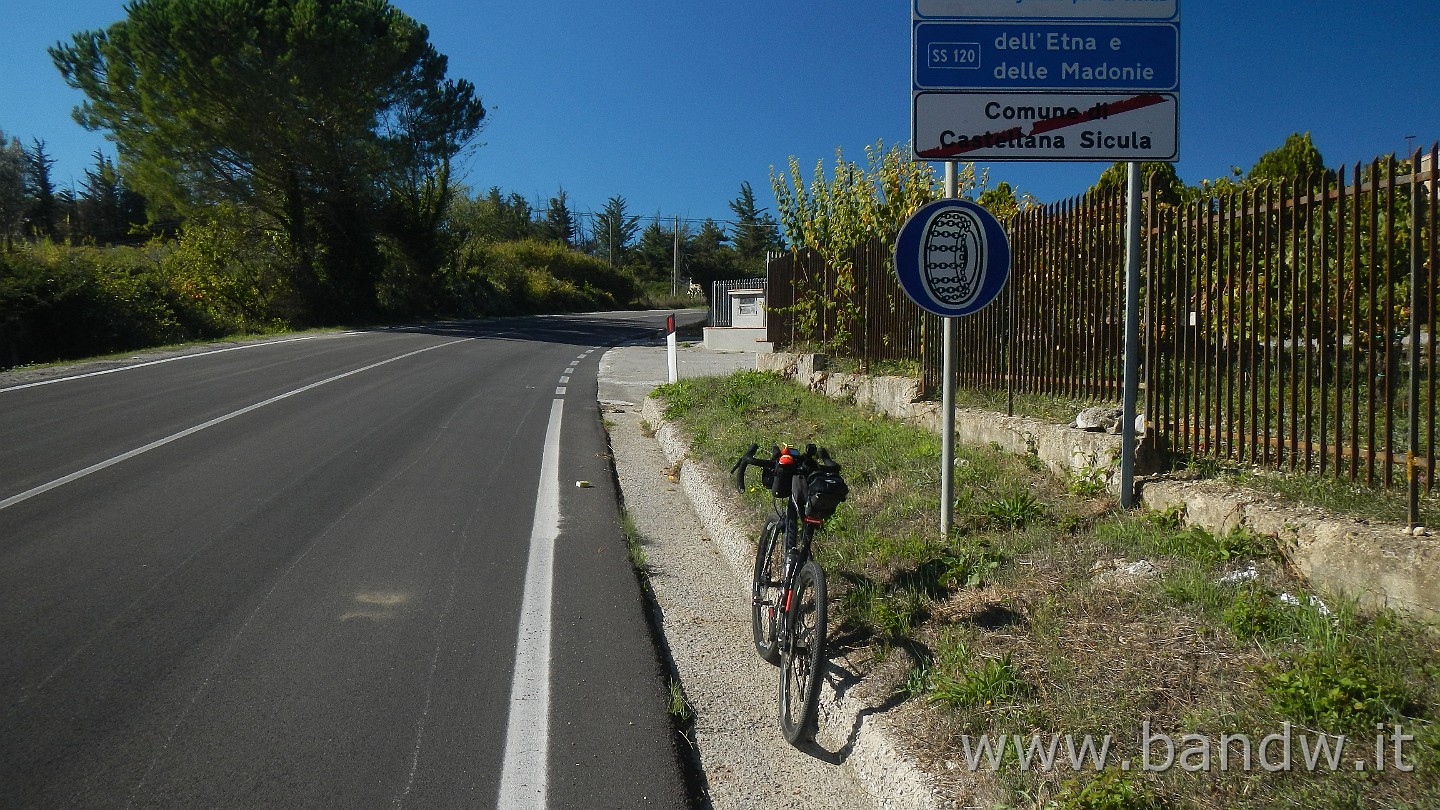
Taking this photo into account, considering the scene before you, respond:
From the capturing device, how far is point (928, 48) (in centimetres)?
576

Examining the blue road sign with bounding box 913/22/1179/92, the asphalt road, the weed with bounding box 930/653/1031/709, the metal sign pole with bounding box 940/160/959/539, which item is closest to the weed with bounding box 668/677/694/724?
the asphalt road

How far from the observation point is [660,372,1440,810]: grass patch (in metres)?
2.99

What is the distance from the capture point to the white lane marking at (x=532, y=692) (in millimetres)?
3525

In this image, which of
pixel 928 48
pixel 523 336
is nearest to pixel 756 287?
pixel 523 336

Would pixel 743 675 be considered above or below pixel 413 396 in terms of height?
below

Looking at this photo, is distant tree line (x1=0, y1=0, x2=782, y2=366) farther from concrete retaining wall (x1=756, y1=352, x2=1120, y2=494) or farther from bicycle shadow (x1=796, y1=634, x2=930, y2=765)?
bicycle shadow (x1=796, y1=634, x2=930, y2=765)

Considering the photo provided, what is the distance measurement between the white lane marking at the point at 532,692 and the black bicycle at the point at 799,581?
41.0 inches

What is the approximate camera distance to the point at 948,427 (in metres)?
5.77

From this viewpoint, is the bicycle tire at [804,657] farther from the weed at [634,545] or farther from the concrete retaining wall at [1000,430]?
the concrete retaining wall at [1000,430]

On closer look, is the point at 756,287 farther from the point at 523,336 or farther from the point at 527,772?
the point at 527,772

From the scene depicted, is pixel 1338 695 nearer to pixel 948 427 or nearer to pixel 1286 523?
pixel 1286 523

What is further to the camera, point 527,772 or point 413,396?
point 413,396

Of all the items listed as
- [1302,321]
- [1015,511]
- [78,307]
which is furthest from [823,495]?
[78,307]

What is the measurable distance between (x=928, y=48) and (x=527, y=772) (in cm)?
461
